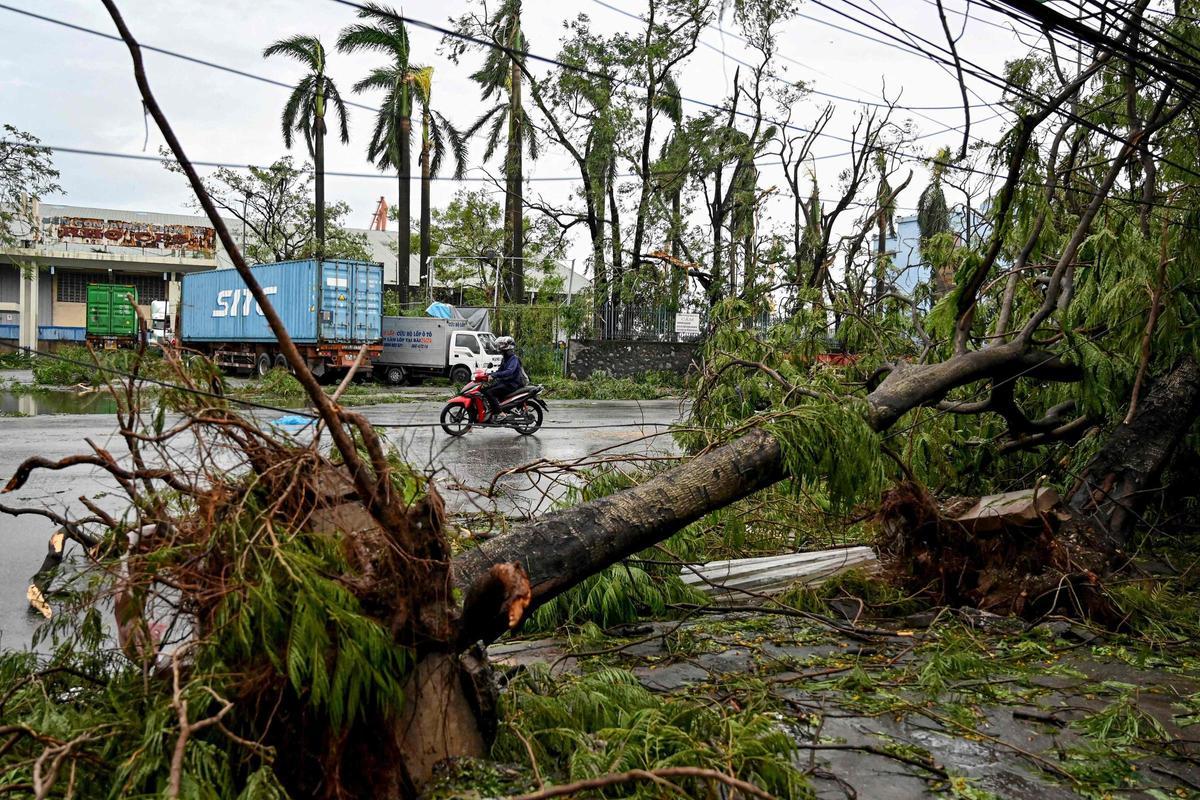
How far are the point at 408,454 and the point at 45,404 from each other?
54.6 ft

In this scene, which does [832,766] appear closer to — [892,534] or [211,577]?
[211,577]

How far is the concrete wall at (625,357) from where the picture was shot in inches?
1091

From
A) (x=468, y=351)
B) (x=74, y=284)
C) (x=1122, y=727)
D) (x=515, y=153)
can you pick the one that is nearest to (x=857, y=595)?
(x=1122, y=727)

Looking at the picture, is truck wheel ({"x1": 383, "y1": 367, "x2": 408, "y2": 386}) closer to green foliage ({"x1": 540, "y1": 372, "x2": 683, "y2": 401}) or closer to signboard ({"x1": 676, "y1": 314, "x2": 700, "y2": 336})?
green foliage ({"x1": 540, "y1": 372, "x2": 683, "y2": 401})

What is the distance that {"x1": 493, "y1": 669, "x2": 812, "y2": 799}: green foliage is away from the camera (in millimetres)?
3033

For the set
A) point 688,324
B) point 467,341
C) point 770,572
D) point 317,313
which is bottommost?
point 770,572

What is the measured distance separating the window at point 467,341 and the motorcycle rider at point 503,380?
12.2 meters

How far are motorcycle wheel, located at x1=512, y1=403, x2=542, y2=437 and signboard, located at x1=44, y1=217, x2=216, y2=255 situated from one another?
29667mm

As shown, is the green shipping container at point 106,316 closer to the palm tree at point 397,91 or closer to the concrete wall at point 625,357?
the palm tree at point 397,91

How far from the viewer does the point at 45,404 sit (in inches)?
708

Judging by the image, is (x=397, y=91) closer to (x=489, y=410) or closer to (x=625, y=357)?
(x=625, y=357)

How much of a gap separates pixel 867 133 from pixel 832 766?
2083 centimetres

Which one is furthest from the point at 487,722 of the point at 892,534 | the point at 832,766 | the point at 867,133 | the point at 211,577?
the point at 867,133

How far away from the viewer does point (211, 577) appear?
2.93m
